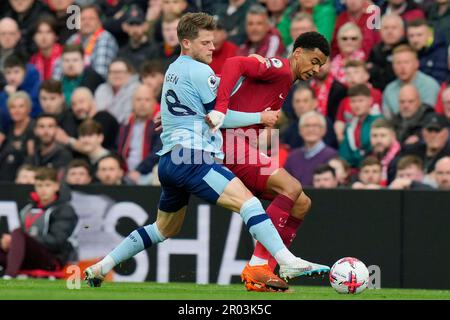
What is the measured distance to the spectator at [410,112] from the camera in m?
16.5

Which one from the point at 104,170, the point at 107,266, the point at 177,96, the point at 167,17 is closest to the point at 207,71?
the point at 177,96

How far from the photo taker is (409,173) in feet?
52.0

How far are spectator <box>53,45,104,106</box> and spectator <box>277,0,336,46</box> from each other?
2.69 m

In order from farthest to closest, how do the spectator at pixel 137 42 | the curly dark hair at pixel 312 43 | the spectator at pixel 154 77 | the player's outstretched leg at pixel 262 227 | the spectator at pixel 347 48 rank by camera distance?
the spectator at pixel 137 42 → the spectator at pixel 154 77 → the spectator at pixel 347 48 → the curly dark hair at pixel 312 43 → the player's outstretched leg at pixel 262 227

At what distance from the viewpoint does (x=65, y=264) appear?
52.6 feet

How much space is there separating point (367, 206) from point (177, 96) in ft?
14.7

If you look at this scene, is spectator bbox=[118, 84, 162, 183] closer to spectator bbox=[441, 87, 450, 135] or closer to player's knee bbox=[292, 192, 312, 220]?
spectator bbox=[441, 87, 450, 135]

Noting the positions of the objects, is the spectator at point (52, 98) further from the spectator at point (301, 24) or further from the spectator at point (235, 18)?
the spectator at point (301, 24)

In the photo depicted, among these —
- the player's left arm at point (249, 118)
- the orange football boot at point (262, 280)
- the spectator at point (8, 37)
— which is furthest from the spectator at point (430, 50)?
the spectator at point (8, 37)

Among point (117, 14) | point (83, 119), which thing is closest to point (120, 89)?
point (83, 119)

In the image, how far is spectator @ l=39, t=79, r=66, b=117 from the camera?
18734 millimetres

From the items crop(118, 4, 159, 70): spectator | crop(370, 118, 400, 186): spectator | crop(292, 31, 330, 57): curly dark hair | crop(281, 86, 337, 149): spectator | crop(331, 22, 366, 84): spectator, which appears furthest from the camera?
crop(118, 4, 159, 70): spectator

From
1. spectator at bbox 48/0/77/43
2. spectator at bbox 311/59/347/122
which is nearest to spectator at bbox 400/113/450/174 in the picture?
spectator at bbox 311/59/347/122

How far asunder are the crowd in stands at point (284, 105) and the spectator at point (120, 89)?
0.02m
